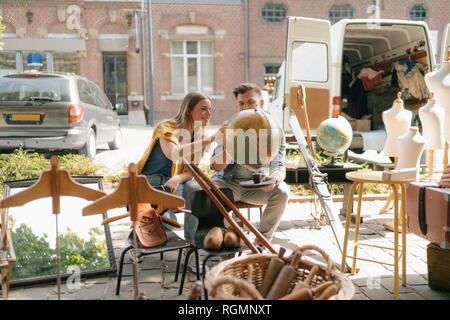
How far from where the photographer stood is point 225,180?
123 inches

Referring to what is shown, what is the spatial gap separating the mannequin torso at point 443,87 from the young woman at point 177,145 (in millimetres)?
2121

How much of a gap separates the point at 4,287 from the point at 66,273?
562 millimetres

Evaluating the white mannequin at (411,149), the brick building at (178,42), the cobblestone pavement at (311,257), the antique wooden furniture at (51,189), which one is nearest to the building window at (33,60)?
the brick building at (178,42)

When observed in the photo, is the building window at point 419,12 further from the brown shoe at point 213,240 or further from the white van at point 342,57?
the brown shoe at point 213,240

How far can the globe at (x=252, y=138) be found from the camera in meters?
1.74

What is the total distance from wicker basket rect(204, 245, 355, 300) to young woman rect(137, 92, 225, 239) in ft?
3.13

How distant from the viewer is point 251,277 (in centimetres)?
179

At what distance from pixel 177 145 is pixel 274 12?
Result: 47.9 ft

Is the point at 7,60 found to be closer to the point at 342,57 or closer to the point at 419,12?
the point at 342,57

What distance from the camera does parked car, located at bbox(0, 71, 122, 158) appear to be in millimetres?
5625

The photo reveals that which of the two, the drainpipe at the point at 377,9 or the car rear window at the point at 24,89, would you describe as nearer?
the car rear window at the point at 24,89

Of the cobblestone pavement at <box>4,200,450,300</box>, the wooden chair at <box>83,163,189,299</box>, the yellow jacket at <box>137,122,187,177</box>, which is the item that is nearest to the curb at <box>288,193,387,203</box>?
the cobblestone pavement at <box>4,200,450,300</box>
